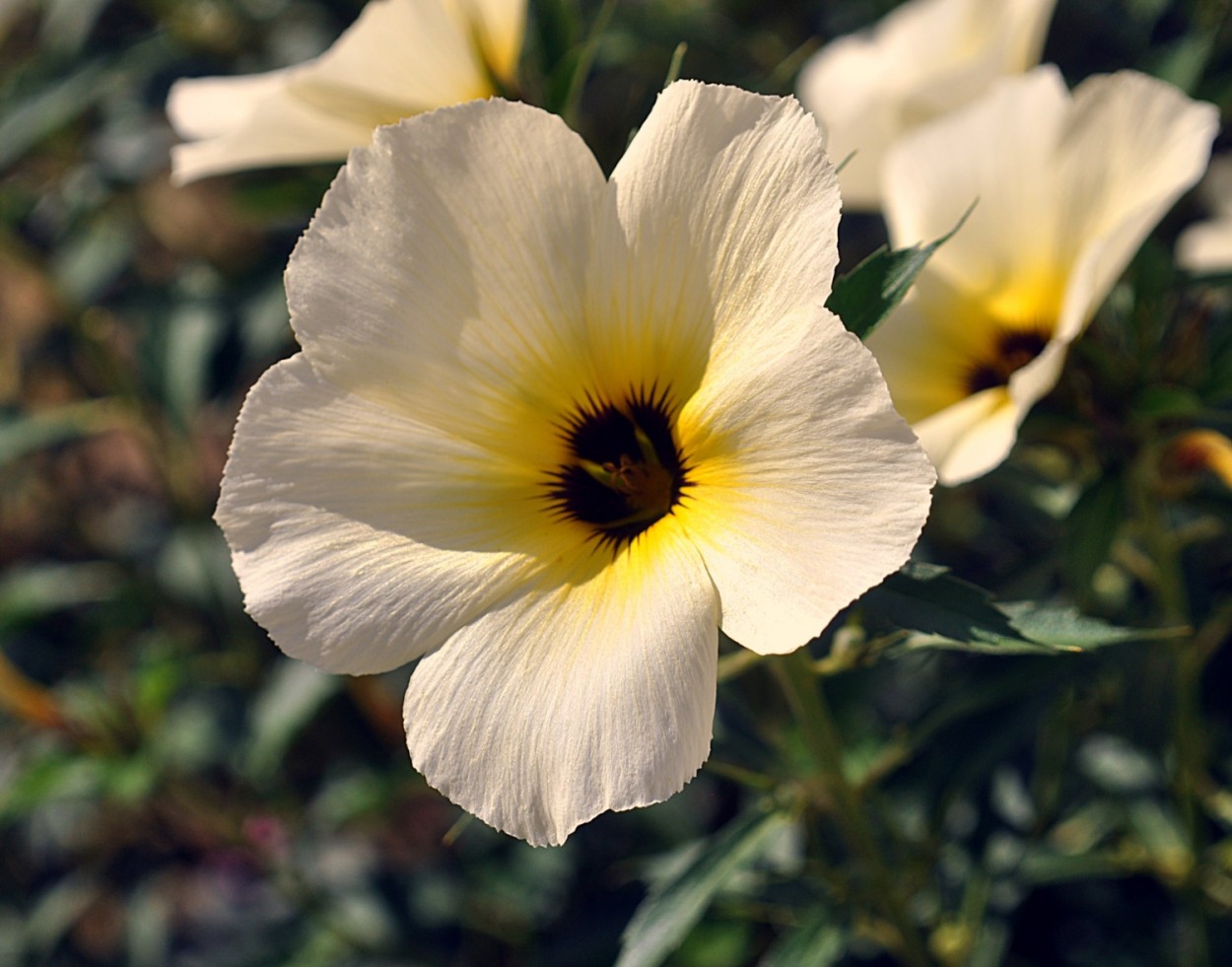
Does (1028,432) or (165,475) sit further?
(165,475)

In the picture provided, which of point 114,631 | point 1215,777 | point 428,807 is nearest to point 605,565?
point 1215,777

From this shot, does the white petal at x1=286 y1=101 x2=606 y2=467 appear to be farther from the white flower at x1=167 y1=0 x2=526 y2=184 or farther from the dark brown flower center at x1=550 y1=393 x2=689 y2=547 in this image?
the white flower at x1=167 y1=0 x2=526 y2=184

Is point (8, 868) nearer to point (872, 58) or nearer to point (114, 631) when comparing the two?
point (114, 631)

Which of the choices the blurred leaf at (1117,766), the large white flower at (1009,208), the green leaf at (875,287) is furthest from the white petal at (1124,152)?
the blurred leaf at (1117,766)

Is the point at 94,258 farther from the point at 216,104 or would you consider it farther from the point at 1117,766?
the point at 1117,766

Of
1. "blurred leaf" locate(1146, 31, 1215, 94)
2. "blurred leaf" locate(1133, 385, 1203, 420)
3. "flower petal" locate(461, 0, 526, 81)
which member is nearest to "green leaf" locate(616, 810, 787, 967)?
"blurred leaf" locate(1133, 385, 1203, 420)

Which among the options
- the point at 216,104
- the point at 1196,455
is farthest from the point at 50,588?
the point at 1196,455
